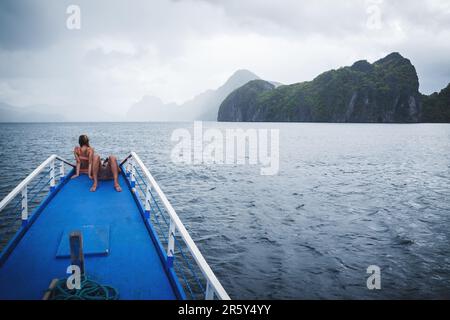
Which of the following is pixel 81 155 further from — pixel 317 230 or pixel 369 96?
pixel 369 96

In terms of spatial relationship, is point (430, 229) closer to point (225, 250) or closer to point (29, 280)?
point (225, 250)

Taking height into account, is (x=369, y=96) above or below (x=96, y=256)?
above

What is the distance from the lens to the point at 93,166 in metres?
9.05

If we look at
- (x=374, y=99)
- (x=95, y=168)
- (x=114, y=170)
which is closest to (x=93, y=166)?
(x=95, y=168)

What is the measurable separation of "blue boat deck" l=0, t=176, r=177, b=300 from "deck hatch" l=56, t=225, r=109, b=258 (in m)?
0.08

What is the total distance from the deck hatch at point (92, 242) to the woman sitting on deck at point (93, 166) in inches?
110

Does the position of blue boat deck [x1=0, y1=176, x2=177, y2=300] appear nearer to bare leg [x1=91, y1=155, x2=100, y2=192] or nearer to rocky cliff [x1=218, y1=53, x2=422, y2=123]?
bare leg [x1=91, y1=155, x2=100, y2=192]

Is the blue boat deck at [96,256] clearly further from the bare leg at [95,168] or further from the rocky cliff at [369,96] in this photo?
the rocky cliff at [369,96]

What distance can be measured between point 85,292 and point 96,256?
3.66ft

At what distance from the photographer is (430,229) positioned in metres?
11.9

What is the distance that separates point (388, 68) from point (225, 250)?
219429 millimetres

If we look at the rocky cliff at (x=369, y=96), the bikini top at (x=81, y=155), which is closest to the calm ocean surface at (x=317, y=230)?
the bikini top at (x=81, y=155)
